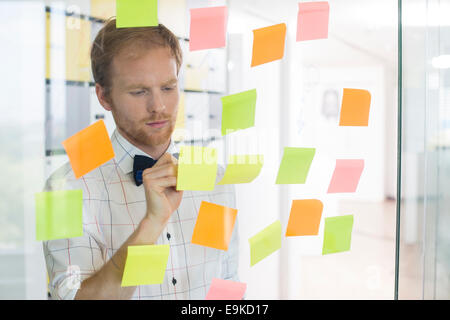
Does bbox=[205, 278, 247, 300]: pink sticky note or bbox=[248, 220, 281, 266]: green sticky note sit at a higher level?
bbox=[248, 220, 281, 266]: green sticky note

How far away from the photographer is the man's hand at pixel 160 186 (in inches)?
29.9

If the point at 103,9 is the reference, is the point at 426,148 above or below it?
below

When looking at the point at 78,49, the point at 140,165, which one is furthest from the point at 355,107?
the point at 78,49

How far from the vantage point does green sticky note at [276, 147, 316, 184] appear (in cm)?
85

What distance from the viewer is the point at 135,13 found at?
28.3 inches

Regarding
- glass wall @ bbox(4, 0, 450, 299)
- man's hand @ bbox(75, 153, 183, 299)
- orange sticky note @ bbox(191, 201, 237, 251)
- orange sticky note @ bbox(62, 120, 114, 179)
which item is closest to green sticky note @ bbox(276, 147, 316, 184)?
glass wall @ bbox(4, 0, 450, 299)

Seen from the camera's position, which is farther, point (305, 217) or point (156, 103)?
point (305, 217)

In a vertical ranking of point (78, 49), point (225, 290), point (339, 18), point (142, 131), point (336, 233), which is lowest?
point (225, 290)

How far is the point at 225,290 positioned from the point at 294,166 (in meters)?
0.31

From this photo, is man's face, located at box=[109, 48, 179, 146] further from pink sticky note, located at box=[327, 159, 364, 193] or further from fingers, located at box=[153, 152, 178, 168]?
pink sticky note, located at box=[327, 159, 364, 193]

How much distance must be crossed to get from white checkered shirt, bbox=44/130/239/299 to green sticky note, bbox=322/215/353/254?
0.28 meters

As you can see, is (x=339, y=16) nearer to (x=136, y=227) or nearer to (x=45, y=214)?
(x=136, y=227)

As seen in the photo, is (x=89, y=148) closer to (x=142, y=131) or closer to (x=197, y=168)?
(x=142, y=131)
